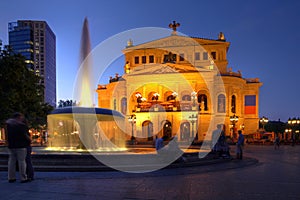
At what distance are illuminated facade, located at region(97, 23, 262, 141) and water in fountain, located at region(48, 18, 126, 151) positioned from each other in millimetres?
30377

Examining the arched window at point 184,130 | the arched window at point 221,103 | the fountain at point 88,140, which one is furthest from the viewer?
the arched window at point 221,103

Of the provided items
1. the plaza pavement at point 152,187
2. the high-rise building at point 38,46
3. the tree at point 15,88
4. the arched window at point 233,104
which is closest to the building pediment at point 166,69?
the arched window at point 233,104

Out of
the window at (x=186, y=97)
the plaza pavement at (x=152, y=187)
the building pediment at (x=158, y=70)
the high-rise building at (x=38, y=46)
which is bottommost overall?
the plaza pavement at (x=152, y=187)

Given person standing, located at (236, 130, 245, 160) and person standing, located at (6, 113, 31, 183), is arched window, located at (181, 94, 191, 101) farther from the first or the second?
person standing, located at (6, 113, 31, 183)

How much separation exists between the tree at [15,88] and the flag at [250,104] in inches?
1737

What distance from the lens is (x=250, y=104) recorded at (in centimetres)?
5981

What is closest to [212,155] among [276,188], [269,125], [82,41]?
[276,188]

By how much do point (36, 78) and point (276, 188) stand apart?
21082 millimetres

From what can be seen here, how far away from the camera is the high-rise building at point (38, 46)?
132750 mm

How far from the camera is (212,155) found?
1471 cm

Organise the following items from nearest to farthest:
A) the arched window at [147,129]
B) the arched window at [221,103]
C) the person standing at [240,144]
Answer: the person standing at [240,144]
the arched window at [147,129]
the arched window at [221,103]

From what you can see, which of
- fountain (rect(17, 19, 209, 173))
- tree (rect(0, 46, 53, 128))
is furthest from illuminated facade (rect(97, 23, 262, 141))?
fountain (rect(17, 19, 209, 173))

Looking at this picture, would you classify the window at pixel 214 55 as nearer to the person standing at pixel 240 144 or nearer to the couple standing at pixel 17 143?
the person standing at pixel 240 144

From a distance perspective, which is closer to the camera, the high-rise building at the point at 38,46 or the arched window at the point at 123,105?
the arched window at the point at 123,105
